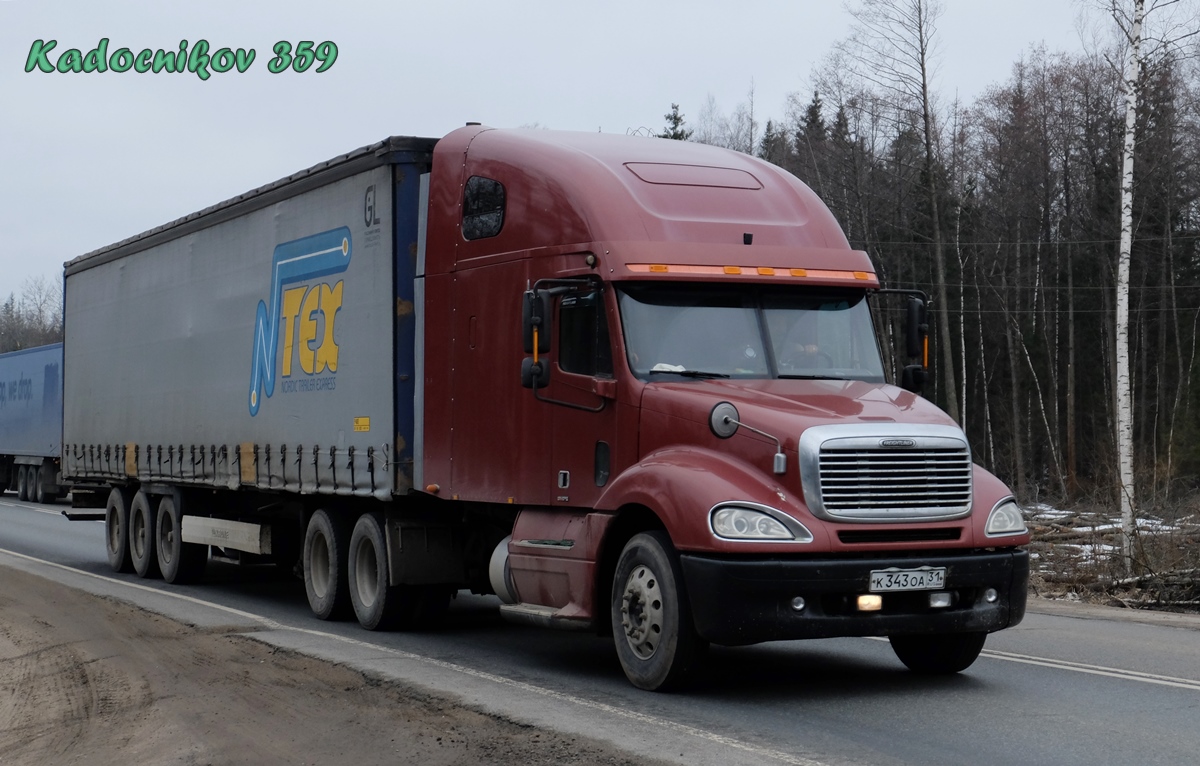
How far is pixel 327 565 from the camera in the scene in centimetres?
1330

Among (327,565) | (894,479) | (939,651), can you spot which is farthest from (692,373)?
(327,565)

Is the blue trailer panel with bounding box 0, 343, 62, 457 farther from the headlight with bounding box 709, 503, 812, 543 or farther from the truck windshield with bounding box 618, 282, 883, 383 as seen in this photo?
the headlight with bounding box 709, 503, 812, 543

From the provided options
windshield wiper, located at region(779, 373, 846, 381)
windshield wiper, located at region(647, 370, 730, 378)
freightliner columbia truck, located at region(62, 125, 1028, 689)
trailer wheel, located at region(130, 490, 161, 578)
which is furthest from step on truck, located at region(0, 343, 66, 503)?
windshield wiper, located at region(779, 373, 846, 381)

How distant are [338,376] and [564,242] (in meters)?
3.65

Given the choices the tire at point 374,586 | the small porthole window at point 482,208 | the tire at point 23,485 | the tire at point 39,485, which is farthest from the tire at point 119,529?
the tire at point 23,485

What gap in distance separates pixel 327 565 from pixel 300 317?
7.71 feet

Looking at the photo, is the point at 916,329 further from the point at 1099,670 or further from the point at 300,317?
the point at 300,317

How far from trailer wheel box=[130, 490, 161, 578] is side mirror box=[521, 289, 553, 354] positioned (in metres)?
9.74

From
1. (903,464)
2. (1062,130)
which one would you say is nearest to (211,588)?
(903,464)

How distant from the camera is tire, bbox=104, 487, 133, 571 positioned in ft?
61.4

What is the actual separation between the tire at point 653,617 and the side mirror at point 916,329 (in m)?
2.58

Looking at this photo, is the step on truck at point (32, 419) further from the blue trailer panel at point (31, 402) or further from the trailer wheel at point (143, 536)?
the trailer wheel at point (143, 536)

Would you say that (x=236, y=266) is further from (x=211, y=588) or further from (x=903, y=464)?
(x=903, y=464)

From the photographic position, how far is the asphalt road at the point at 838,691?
23.4 feet
